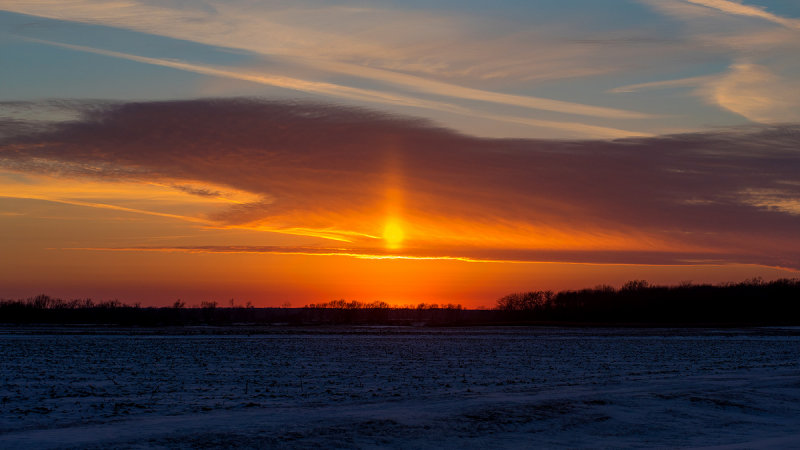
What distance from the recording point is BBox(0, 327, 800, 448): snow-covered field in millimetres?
21500

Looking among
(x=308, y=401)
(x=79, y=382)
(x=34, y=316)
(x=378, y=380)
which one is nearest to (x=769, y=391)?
(x=378, y=380)

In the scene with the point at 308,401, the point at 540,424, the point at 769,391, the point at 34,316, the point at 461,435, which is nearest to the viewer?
the point at 461,435

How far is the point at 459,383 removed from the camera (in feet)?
110

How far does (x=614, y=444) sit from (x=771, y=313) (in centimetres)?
14703

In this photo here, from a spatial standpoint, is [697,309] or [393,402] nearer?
[393,402]

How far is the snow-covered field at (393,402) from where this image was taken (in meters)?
21.5

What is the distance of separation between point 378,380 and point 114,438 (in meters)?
16.5

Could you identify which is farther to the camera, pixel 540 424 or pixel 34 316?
pixel 34 316

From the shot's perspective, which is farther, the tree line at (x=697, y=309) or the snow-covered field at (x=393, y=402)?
the tree line at (x=697, y=309)

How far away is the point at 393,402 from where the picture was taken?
26.8 metres

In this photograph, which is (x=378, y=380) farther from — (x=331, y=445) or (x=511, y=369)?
(x=331, y=445)

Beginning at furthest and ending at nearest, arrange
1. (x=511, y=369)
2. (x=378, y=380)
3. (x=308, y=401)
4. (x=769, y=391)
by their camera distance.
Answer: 1. (x=511, y=369)
2. (x=378, y=380)
3. (x=769, y=391)
4. (x=308, y=401)

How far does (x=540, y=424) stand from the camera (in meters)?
24.5

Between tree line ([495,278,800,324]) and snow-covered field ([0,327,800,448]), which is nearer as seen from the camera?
snow-covered field ([0,327,800,448])
